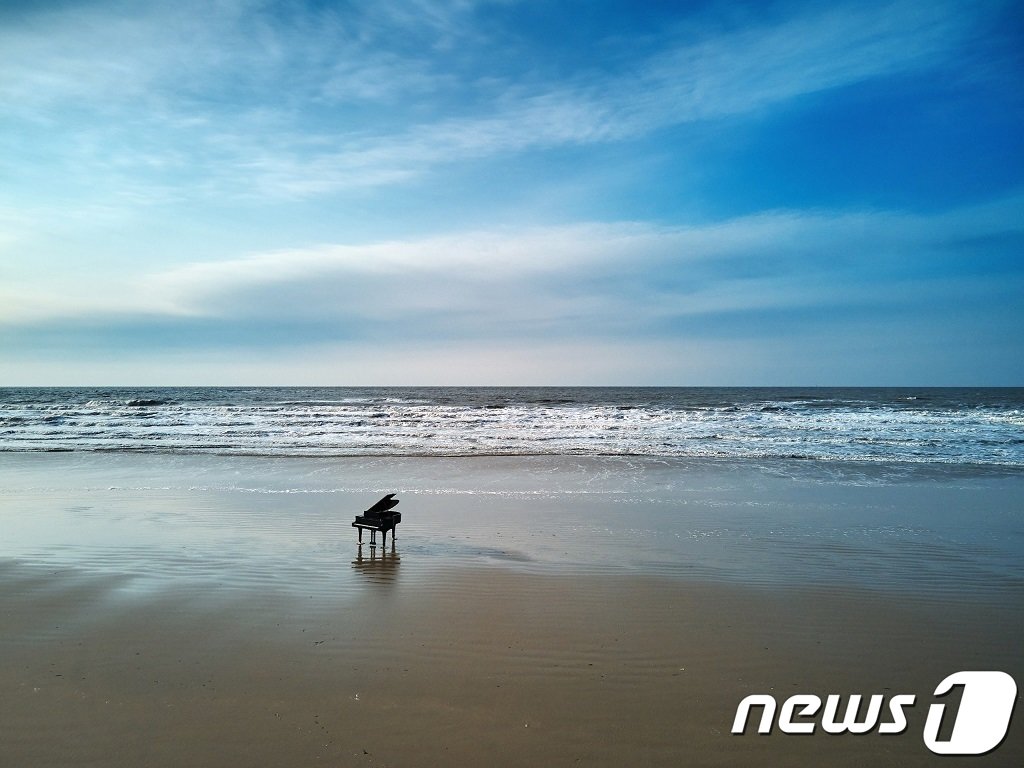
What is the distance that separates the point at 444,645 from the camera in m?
5.69

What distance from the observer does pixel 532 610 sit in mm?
6617

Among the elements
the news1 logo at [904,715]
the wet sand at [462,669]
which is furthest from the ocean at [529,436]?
the news1 logo at [904,715]

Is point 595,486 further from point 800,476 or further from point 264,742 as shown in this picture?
point 264,742

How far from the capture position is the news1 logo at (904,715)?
4.37 metres

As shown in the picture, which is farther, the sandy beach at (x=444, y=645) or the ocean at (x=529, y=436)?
the ocean at (x=529, y=436)

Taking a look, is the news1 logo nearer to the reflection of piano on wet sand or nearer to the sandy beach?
the sandy beach

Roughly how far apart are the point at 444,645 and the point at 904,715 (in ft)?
13.0

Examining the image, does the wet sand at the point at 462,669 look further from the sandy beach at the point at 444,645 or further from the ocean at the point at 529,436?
the ocean at the point at 529,436

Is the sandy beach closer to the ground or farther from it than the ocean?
closer to the ground

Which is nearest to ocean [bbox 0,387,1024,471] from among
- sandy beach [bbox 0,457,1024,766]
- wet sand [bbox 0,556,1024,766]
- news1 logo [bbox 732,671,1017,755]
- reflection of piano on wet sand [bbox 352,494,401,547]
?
sandy beach [bbox 0,457,1024,766]

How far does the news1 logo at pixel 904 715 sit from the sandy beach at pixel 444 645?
0.09 m

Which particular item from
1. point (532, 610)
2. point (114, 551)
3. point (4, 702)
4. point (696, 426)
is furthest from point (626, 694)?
point (696, 426)

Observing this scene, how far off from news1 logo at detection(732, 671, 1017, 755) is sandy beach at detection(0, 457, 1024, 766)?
9 cm

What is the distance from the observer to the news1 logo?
4367 mm
